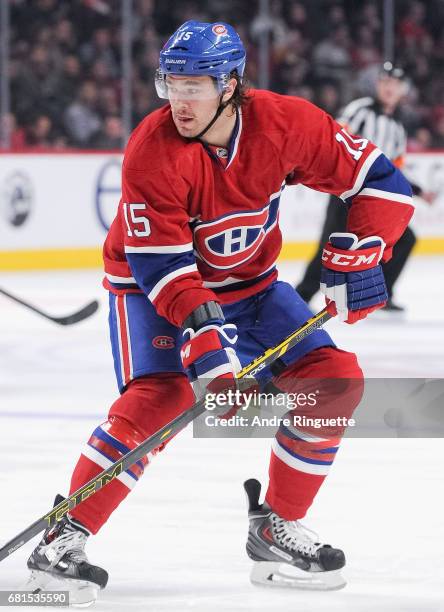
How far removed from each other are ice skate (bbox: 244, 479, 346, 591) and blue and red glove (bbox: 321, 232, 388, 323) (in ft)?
1.36

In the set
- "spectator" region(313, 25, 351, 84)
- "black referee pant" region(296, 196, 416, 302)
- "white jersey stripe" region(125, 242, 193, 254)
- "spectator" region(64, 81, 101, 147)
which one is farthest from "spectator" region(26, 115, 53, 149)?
"white jersey stripe" region(125, 242, 193, 254)

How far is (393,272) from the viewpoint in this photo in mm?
5824

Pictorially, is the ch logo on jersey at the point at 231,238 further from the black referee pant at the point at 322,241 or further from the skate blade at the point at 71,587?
the black referee pant at the point at 322,241

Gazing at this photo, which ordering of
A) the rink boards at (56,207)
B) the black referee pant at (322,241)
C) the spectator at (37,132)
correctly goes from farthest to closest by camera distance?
the spectator at (37,132), the rink boards at (56,207), the black referee pant at (322,241)

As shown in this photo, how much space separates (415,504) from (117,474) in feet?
2.95

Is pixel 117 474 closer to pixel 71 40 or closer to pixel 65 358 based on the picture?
pixel 65 358

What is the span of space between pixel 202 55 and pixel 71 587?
952mm

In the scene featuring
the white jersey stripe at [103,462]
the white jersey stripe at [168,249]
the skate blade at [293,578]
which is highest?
the white jersey stripe at [168,249]

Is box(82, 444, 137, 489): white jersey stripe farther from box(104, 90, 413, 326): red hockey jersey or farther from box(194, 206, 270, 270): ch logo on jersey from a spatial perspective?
box(194, 206, 270, 270): ch logo on jersey

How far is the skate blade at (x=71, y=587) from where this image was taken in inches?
89.4

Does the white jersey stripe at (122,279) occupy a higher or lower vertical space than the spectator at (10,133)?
higher

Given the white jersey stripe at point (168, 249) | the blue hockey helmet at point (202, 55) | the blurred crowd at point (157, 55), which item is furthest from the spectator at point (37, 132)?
the white jersey stripe at point (168, 249)

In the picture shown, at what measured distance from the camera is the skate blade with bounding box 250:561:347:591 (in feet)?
7.79

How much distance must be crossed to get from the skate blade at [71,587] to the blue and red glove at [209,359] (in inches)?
15.6
